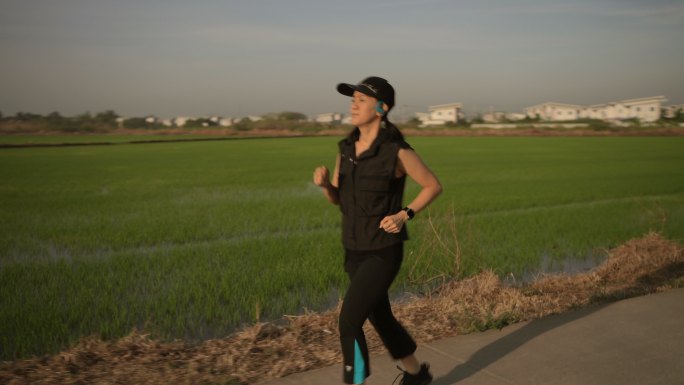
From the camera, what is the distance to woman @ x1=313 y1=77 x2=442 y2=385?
3.15m

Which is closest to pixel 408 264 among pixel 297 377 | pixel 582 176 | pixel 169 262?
pixel 169 262

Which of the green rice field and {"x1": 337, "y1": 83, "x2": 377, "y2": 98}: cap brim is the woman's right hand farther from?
the green rice field

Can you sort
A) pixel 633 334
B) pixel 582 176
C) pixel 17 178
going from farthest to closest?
1. pixel 582 176
2. pixel 17 178
3. pixel 633 334

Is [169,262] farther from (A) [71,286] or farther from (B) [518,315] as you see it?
(B) [518,315]

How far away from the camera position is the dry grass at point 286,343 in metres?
3.82

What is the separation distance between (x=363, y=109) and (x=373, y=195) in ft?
1.42

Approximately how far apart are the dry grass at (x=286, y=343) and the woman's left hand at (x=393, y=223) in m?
Answer: 1.26

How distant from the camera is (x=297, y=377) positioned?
148 inches

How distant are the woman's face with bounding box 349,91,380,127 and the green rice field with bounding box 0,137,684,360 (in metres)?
2.10

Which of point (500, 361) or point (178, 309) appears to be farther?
point (178, 309)

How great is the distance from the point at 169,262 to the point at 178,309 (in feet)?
8.05

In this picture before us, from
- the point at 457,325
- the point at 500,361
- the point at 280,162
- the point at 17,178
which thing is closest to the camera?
the point at 500,361

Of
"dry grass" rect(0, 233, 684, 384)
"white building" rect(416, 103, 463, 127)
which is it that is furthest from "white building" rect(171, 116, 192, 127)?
"dry grass" rect(0, 233, 684, 384)

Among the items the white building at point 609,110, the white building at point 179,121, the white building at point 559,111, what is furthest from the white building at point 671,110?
the white building at point 179,121
